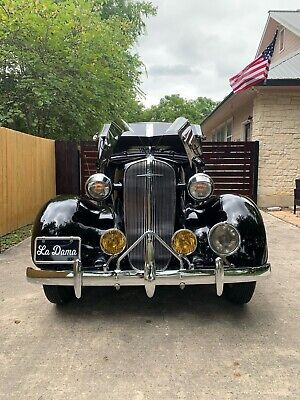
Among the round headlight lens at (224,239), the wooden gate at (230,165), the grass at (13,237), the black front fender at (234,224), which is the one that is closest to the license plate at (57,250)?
the black front fender at (234,224)

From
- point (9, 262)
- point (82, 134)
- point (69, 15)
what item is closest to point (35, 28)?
point (69, 15)

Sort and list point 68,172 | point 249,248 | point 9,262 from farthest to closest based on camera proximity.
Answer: point 68,172
point 9,262
point 249,248

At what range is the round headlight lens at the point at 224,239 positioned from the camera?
3.14m

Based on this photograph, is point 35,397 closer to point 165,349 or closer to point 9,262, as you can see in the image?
point 165,349

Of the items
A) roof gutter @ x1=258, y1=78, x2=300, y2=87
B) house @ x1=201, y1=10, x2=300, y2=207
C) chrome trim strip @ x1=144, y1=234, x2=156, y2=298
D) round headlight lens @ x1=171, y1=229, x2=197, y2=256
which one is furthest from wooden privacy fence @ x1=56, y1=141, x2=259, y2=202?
chrome trim strip @ x1=144, y1=234, x2=156, y2=298

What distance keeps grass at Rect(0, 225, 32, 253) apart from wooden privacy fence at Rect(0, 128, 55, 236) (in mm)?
113

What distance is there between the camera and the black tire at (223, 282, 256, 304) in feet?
11.4

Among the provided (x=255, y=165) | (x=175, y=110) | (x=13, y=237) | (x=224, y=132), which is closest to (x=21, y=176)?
(x=13, y=237)

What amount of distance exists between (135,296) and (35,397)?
67.7 inches

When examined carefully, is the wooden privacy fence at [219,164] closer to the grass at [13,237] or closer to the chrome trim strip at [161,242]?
the grass at [13,237]

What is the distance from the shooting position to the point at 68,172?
1039 cm

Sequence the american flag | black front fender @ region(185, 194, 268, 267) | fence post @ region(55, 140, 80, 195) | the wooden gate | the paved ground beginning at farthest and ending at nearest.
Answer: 1. fence post @ region(55, 140, 80, 195)
2. the wooden gate
3. the american flag
4. black front fender @ region(185, 194, 268, 267)
5. the paved ground

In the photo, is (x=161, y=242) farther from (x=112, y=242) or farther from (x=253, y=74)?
(x=253, y=74)

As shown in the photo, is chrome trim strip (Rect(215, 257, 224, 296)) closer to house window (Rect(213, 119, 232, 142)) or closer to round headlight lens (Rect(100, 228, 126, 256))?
round headlight lens (Rect(100, 228, 126, 256))
